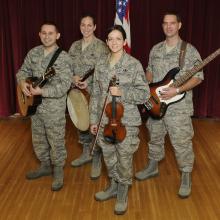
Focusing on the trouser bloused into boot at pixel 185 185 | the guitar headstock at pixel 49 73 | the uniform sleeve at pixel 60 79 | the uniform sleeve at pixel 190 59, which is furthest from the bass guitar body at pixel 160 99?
the guitar headstock at pixel 49 73

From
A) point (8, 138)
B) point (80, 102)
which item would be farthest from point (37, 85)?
point (8, 138)

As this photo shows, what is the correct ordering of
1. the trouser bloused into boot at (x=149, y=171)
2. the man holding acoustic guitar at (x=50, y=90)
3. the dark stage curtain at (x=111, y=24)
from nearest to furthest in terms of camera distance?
the man holding acoustic guitar at (x=50, y=90) < the trouser bloused into boot at (x=149, y=171) < the dark stage curtain at (x=111, y=24)

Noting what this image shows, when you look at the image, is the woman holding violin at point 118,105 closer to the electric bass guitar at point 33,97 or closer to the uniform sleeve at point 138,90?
the uniform sleeve at point 138,90

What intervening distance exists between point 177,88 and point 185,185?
37.6 inches

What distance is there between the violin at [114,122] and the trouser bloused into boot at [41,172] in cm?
114

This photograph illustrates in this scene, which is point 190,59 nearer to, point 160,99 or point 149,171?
point 160,99

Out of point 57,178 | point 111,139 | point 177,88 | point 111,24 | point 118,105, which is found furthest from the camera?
point 111,24

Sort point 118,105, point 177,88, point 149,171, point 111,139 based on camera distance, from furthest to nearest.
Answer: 1. point 149,171
2. point 177,88
3. point 111,139
4. point 118,105

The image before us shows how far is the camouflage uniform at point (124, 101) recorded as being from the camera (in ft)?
9.59

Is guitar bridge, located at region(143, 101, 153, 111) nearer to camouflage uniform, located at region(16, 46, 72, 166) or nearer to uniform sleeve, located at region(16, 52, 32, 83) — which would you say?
camouflage uniform, located at region(16, 46, 72, 166)

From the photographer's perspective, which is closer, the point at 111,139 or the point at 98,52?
the point at 111,139

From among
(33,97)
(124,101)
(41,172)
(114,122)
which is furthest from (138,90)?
(41,172)

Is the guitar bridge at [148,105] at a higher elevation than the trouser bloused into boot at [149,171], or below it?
higher

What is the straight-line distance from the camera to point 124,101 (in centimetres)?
294
